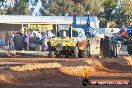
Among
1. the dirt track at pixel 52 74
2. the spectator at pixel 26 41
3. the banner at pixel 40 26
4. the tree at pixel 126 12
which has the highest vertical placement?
the tree at pixel 126 12

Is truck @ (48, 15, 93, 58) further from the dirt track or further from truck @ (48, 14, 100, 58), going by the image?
the dirt track

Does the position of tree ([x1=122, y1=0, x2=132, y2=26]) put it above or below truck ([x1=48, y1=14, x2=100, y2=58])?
above

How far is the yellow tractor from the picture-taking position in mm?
31156

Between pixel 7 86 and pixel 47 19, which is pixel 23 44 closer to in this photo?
pixel 47 19

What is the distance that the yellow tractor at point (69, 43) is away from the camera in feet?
102

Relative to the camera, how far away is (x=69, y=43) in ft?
102

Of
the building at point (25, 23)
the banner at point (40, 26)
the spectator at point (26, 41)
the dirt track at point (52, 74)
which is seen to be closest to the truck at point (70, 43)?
the dirt track at point (52, 74)

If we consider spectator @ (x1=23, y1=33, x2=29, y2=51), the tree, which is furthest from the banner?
the tree

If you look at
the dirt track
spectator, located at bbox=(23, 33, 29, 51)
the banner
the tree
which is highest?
the tree

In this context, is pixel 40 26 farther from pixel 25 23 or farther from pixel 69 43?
pixel 69 43

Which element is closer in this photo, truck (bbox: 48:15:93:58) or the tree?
truck (bbox: 48:15:93:58)

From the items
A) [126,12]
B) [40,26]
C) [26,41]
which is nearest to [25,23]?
[40,26]

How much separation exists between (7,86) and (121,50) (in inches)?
862

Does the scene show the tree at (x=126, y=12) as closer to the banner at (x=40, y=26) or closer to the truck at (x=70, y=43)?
the banner at (x=40, y=26)
